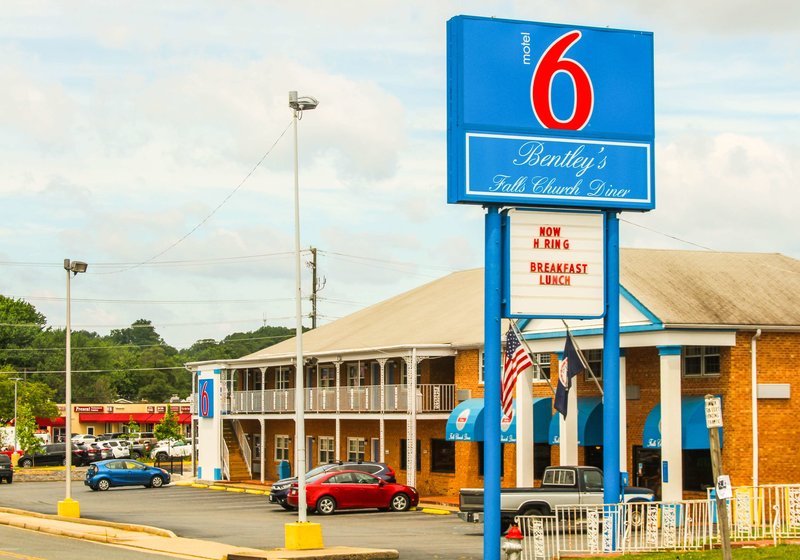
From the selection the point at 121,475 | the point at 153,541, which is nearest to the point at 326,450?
the point at 121,475

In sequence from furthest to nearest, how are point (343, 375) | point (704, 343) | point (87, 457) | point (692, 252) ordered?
point (87, 457) → point (343, 375) → point (692, 252) → point (704, 343)

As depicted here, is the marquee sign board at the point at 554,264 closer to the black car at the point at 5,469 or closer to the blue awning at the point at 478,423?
the blue awning at the point at 478,423

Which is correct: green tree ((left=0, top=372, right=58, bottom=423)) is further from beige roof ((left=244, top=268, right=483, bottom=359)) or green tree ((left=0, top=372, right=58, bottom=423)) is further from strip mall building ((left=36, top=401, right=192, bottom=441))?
beige roof ((left=244, top=268, right=483, bottom=359))

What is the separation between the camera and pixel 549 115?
82.1ft

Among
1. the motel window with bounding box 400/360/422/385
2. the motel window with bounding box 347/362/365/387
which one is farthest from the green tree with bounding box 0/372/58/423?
the motel window with bounding box 400/360/422/385

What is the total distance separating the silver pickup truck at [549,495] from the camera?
1287 inches

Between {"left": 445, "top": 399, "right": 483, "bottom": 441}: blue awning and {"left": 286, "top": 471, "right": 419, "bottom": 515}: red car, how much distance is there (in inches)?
115

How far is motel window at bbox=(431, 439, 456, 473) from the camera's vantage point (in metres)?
48.5

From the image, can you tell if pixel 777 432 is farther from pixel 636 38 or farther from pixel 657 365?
pixel 636 38

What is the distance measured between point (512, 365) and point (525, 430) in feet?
20.4

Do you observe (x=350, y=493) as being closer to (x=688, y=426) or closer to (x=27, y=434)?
(x=688, y=426)

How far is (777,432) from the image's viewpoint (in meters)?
37.5

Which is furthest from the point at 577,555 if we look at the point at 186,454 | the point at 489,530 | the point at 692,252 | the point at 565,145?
the point at 186,454

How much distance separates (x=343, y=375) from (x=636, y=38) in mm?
33948
